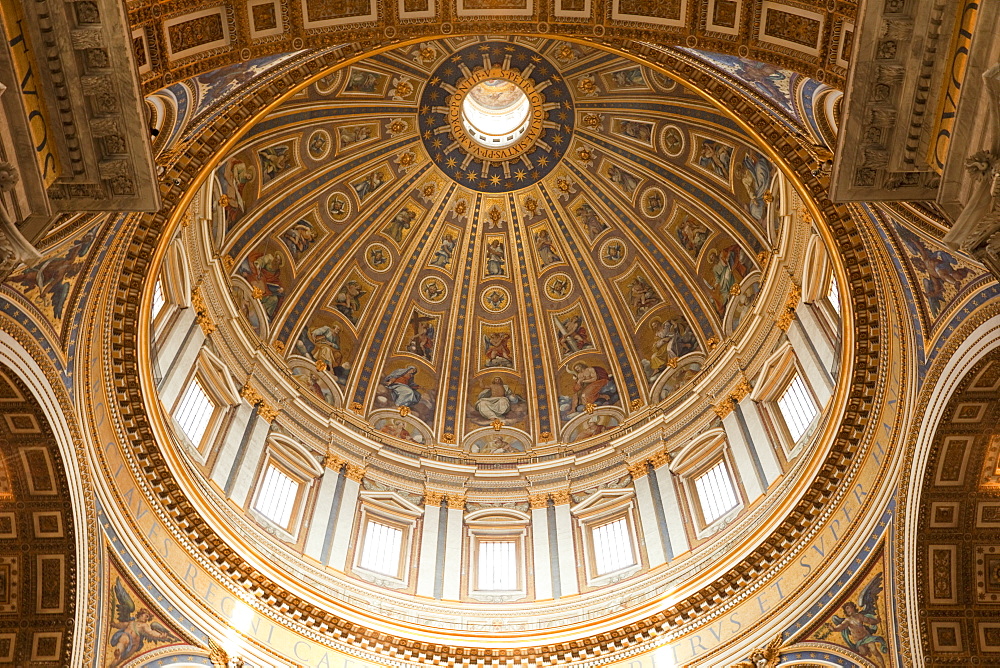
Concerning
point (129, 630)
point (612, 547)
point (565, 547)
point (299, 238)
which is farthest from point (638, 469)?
point (129, 630)

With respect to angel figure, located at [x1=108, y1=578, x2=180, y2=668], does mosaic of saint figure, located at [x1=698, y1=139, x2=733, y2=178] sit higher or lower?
higher

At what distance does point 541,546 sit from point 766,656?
26.1ft

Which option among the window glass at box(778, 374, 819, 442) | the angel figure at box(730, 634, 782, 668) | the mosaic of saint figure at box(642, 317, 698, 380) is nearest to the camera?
the angel figure at box(730, 634, 782, 668)

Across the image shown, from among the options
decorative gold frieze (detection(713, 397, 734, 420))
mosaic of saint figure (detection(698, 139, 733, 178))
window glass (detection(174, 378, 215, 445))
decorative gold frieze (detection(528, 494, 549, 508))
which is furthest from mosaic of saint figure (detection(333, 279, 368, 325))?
decorative gold frieze (detection(713, 397, 734, 420))

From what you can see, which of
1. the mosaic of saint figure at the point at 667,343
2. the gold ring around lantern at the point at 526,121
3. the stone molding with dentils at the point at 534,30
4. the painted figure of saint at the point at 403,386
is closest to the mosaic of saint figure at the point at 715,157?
the mosaic of saint figure at the point at 667,343

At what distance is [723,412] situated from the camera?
2441cm

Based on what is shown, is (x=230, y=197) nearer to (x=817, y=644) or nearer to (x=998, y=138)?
(x=817, y=644)

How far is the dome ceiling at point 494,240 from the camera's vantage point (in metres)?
27.6

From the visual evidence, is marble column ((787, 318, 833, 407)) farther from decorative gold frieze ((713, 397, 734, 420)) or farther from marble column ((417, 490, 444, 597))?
marble column ((417, 490, 444, 597))

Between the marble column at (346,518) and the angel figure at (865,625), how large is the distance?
11314mm

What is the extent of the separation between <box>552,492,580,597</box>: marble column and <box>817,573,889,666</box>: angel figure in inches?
287

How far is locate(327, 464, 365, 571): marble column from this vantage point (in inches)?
886

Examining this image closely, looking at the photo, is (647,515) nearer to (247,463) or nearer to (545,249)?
(247,463)

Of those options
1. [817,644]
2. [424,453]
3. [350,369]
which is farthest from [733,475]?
[350,369]
